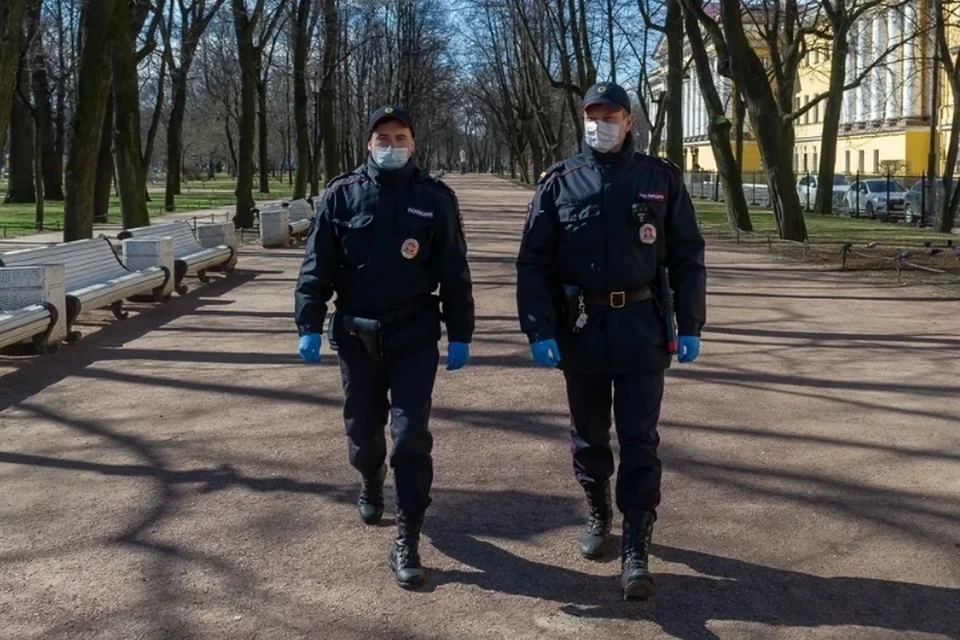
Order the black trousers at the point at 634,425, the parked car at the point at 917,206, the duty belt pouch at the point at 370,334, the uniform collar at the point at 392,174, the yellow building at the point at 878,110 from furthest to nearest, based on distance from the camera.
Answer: the yellow building at the point at 878,110, the parked car at the point at 917,206, the uniform collar at the point at 392,174, the duty belt pouch at the point at 370,334, the black trousers at the point at 634,425

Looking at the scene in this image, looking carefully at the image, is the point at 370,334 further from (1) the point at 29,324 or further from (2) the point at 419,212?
(1) the point at 29,324

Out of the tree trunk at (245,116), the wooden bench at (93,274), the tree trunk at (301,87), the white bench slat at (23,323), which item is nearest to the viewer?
the white bench slat at (23,323)

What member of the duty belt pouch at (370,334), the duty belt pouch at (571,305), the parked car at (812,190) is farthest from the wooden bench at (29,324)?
the parked car at (812,190)

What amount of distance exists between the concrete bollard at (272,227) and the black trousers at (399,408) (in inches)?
701

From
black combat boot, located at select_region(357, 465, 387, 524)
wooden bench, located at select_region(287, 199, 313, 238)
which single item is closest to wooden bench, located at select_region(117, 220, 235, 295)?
wooden bench, located at select_region(287, 199, 313, 238)

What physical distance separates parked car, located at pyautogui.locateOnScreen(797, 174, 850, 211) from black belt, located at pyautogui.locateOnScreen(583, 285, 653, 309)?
38637 millimetres

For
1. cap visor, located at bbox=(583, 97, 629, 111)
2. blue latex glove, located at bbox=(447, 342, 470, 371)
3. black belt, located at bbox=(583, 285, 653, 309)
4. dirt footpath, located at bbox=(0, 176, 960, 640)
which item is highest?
cap visor, located at bbox=(583, 97, 629, 111)

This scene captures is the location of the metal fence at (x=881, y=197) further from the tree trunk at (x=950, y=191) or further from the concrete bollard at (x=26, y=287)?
the concrete bollard at (x=26, y=287)

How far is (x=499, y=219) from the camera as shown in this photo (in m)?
32.8

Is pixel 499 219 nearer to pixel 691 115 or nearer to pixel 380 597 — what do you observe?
pixel 380 597

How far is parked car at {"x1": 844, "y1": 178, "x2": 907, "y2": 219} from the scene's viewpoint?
121 feet

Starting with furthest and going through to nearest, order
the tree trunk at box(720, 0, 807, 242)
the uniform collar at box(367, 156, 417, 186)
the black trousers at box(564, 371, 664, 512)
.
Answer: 1. the tree trunk at box(720, 0, 807, 242)
2. the uniform collar at box(367, 156, 417, 186)
3. the black trousers at box(564, 371, 664, 512)

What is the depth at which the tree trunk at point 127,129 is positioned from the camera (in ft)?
54.2

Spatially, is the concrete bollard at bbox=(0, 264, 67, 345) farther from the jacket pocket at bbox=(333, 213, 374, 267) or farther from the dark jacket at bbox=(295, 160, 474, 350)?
the jacket pocket at bbox=(333, 213, 374, 267)
